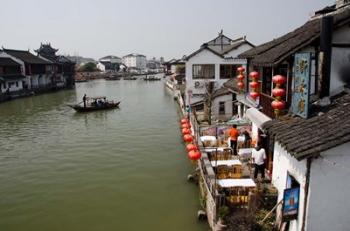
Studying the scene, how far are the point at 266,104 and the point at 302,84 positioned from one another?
3.87 m

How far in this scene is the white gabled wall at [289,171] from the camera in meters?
8.46

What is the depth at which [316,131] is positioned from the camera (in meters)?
8.26

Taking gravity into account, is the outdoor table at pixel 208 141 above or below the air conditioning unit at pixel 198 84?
below

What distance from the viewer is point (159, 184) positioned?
58.2 ft

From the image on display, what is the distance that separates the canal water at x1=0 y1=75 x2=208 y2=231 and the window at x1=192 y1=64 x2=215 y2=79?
236 inches

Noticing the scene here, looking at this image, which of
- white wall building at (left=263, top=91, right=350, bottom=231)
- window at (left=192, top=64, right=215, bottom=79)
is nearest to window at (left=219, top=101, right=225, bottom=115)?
window at (left=192, top=64, right=215, bottom=79)

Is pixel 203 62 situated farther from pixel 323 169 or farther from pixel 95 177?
pixel 323 169

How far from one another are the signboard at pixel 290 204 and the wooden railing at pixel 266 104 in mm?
3656

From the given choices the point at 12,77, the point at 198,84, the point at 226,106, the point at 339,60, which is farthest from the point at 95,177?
the point at 12,77

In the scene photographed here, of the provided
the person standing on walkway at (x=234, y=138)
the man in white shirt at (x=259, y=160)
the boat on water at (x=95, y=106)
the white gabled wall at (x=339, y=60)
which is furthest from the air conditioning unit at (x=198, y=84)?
the white gabled wall at (x=339, y=60)

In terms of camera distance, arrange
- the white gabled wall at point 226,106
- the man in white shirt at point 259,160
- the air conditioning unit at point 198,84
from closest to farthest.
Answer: the man in white shirt at point 259,160, the white gabled wall at point 226,106, the air conditioning unit at point 198,84

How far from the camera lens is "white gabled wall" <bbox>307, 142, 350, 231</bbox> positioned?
7.89 metres

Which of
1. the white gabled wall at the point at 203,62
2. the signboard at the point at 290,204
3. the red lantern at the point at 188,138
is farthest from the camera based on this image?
the white gabled wall at the point at 203,62

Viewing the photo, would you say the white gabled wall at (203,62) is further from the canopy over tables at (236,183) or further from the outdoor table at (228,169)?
the canopy over tables at (236,183)
